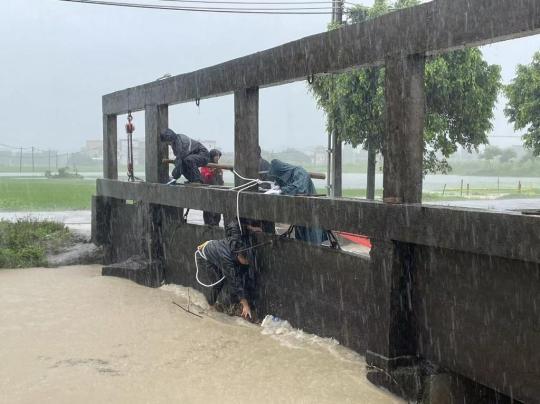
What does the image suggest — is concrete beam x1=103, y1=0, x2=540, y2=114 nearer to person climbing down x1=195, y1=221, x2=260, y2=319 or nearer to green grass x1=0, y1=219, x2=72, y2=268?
person climbing down x1=195, y1=221, x2=260, y2=319

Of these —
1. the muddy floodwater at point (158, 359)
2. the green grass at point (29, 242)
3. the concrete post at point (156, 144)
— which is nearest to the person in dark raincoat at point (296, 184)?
the muddy floodwater at point (158, 359)

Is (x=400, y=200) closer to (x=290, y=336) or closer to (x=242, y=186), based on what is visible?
(x=290, y=336)

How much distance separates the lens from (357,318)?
17.5 feet

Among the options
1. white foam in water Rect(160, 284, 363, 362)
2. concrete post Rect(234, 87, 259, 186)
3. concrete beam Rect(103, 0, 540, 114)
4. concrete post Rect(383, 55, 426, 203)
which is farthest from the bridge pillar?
concrete post Rect(234, 87, 259, 186)

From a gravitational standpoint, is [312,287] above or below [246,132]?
below

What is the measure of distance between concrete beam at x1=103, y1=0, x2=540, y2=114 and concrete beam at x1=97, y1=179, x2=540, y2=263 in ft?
3.59

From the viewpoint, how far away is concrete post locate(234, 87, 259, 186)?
6.96m

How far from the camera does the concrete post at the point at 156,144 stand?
9.28 m

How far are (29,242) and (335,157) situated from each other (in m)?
7.76

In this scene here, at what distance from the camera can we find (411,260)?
15.5 ft

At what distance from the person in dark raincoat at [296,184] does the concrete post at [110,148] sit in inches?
221

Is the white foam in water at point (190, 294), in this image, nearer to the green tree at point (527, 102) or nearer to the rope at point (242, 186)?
the rope at point (242, 186)

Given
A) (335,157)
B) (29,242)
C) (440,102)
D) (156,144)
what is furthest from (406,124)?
(335,157)

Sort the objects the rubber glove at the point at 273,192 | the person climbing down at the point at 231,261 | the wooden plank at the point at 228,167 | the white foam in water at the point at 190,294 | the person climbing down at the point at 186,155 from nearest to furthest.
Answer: the rubber glove at the point at 273,192
the person climbing down at the point at 231,261
the wooden plank at the point at 228,167
the white foam in water at the point at 190,294
the person climbing down at the point at 186,155
